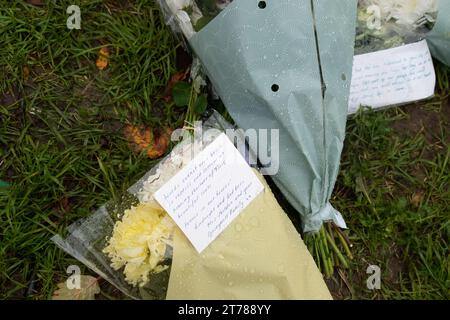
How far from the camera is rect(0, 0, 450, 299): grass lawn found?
1362 mm

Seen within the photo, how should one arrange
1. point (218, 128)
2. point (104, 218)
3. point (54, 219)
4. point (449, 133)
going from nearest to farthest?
point (104, 218) < point (218, 128) < point (54, 219) < point (449, 133)

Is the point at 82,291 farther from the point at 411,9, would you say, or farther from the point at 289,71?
the point at 411,9

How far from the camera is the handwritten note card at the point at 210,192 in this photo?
108 cm

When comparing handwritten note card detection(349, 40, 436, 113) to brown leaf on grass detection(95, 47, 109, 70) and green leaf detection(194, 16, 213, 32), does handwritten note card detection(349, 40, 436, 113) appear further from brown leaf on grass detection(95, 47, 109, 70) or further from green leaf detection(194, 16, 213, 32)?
brown leaf on grass detection(95, 47, 109, 70)

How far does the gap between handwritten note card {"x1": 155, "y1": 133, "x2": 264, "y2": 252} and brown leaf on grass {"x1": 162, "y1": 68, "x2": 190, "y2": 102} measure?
351 mm

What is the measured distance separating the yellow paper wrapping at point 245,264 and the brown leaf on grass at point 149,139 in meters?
0.38

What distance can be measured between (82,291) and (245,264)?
461 mm

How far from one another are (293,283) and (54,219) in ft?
2.19

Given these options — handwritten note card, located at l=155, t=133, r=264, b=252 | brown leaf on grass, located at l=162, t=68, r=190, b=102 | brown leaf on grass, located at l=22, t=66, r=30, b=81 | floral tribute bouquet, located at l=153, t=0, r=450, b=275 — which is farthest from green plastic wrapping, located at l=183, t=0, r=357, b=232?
brown leaf on grass, located at l=22, t=66, r=30, b=81

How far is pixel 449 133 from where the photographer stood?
1.53m

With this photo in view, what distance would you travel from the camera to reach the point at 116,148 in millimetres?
1401

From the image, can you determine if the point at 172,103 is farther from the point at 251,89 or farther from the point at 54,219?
the point at 54,219
